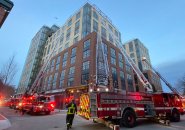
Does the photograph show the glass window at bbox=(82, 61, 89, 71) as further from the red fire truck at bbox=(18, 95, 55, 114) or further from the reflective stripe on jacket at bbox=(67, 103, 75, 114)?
the reflective stripe on jacket at bbox=(67, 103, 75, 114)

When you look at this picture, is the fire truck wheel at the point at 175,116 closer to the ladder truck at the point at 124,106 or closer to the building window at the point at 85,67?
the ladder truck at the point at 124,106

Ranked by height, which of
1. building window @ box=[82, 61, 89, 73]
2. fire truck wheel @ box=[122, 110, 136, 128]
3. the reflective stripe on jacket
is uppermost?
building window @ box=[82, 61, 89, 73]

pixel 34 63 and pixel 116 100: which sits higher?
pixel 34 63

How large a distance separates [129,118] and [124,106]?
0.83 m

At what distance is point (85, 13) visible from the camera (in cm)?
4541

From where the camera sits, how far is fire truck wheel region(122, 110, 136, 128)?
8.84 m

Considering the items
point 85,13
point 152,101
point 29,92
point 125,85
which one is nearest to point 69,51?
point 85,13

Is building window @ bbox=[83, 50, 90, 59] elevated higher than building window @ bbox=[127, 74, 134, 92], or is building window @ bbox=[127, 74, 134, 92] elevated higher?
building window @ bbox=[83, 50, 90, 59]

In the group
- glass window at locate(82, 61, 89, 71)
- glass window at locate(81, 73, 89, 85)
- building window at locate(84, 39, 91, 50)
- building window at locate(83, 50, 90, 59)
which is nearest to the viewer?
glass window at locate(81, 73, 89, 85)

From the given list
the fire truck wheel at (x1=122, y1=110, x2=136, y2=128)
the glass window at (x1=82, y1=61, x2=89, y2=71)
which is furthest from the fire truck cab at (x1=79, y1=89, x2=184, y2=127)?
the glass window at (x1=82, y1=61, x2=89, y2=71)

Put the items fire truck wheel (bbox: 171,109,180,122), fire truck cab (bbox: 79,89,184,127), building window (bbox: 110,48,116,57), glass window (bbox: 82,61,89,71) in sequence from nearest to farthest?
fire truck cab (bbox: 79,89,184,127) < fire truck wheel (bbox: 171,109,180,122) < glass window (bbox: 82,61,89,71) < building window (bbox: 110,48,116,57)

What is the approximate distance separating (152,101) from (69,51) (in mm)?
36933

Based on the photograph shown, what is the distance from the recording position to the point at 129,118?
9117 millimetres

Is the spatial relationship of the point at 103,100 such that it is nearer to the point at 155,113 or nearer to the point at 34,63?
the point at 155,113
